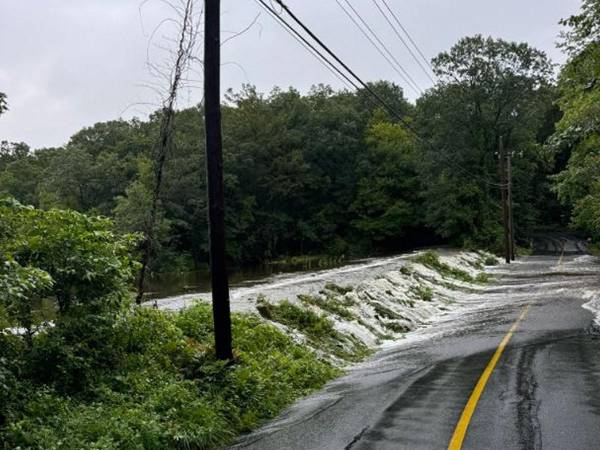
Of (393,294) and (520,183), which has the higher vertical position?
(520,183)

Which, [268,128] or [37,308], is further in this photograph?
[268,128]

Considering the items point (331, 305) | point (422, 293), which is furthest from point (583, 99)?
point (331, 305)

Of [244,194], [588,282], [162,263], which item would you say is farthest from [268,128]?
[588,282]

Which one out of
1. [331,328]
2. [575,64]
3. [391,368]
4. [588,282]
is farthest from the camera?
[588,282]

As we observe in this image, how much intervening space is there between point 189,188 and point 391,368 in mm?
47387

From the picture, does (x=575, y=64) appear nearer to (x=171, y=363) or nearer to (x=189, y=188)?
(x=171, y=363)

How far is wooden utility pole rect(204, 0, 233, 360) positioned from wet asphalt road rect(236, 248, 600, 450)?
1862 mm

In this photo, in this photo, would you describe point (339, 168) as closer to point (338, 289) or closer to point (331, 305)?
point (338, 289)

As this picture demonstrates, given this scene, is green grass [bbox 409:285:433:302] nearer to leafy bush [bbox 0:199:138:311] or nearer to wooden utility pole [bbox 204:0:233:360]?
wooden utility pole [bbox 204:0:233:360]

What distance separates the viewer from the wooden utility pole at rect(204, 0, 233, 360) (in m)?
9.95

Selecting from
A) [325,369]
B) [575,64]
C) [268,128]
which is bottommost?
[325,369]

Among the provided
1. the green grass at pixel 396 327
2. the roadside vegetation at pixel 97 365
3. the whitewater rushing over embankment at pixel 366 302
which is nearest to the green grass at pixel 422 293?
the whitewater rushing over embankment at pixel 366 302

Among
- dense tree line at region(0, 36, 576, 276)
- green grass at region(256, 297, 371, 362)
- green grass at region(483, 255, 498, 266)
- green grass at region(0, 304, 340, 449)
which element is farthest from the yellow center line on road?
dense tree line at region(0, 36, 576, 276)

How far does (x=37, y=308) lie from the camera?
30.2ft
